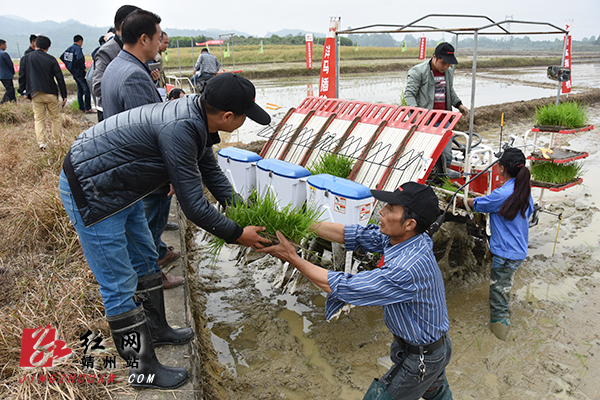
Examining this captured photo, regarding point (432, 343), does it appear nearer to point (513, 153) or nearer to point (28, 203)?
point (513, 153)

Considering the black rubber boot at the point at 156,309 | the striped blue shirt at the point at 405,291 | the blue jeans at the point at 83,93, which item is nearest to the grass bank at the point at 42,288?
the black rubber boot at the point at 156,309

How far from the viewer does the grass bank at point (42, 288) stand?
250 centimetres

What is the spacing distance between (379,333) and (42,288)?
2.89 metres

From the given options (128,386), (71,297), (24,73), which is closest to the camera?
(128,386)

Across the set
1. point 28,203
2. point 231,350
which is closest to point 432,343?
point 231,350

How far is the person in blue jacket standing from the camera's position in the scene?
12.8 feet

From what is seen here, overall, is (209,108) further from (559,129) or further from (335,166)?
(559,129)

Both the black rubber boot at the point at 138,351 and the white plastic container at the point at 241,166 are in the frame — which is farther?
the white plastic container at the point at 241,166

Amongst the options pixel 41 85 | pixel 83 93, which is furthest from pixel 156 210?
pixel 83 93

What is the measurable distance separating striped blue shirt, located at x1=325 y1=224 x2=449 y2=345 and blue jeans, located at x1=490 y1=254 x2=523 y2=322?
1990mm

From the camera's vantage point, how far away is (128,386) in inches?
101

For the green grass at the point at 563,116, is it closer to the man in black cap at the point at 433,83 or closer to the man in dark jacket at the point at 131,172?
the man in black cap at the point at 433,83

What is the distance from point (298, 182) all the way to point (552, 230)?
4.31 meters

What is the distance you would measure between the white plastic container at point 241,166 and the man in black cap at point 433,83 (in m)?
2.14
